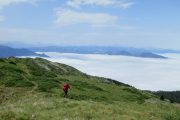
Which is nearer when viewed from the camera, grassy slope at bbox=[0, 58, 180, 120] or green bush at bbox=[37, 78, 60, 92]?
grassy slope at bbox=[0, 58, 180, 120]

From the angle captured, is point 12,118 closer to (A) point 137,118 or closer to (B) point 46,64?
(A) point 137,118

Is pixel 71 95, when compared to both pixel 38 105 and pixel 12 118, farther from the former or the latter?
pixel 12 118

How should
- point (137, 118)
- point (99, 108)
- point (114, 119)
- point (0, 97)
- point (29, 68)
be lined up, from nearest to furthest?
point (114, 119), point (137, 118), point (99, 108), point (0, 97), point (29, 68)

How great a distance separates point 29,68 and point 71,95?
29.0m

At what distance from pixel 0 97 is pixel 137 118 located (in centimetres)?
2342

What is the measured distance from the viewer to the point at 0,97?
4547cm

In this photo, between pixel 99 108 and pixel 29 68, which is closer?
pixel 99 108

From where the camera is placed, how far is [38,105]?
30875 millimetres

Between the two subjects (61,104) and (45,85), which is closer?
(61,104)

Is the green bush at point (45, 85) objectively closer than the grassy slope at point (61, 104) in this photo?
No

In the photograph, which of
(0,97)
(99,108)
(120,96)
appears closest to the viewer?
(99,108)

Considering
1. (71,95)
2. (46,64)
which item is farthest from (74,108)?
(46,64)

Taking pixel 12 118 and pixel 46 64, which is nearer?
pixel 12 118

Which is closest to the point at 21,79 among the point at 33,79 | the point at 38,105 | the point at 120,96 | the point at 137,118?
the point at 33,79
